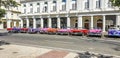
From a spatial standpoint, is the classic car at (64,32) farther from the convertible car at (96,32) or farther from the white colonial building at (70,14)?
the white colonial building at (70,14)

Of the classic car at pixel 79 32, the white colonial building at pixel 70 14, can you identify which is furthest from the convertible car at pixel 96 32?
the white colonial building at pixel 70 14

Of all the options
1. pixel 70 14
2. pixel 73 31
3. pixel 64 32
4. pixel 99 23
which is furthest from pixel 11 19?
pixel 73 31

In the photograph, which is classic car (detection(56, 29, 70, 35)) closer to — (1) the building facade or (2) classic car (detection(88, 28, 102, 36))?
(2) classic car (detection(88, 28, 102, 36))

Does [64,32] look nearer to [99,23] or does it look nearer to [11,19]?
[99,23]

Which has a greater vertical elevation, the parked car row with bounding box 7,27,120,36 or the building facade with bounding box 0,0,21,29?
the building facade with bounding box 0,0,21,29

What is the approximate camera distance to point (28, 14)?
66.1 meters

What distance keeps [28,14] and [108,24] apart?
84.4 ft

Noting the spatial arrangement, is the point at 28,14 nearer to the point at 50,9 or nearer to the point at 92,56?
the point at 50,9

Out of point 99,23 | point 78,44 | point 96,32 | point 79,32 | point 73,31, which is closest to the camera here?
point 78,44

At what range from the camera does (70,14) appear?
55.5 meters

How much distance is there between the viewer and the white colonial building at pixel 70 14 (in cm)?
4928

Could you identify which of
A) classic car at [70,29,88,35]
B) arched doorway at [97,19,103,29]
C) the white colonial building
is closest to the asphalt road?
classic car at [70,29,88,35]

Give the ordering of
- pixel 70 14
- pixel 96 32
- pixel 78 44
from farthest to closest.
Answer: pixel 70 14 → pixel 96 32 → pixel 78 44

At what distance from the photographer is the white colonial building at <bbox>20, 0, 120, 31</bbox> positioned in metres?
49.3
